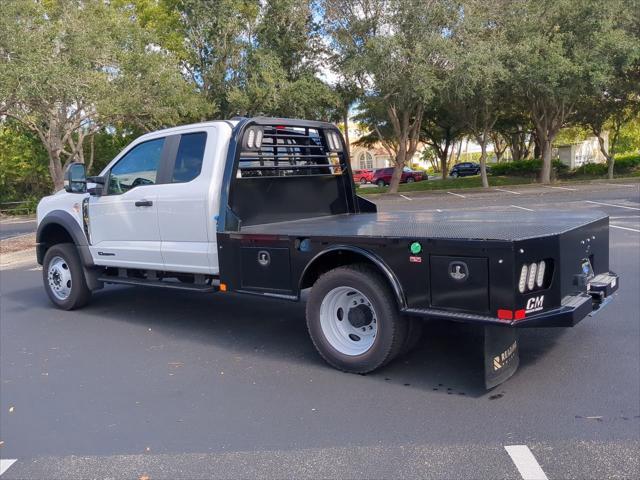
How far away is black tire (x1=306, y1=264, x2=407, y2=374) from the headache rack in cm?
164

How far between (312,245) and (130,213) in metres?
2.74

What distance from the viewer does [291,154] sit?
666 centimetres

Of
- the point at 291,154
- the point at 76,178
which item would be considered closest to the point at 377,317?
the point at 291,154

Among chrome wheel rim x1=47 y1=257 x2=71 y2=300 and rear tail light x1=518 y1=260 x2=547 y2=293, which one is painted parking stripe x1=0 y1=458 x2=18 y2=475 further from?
chrome wheel rim x1=47 y1=257 x2=71 y2=300

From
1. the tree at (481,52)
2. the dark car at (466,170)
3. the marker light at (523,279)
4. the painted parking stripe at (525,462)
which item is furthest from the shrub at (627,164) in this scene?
the painted parking stripe at (525,462)

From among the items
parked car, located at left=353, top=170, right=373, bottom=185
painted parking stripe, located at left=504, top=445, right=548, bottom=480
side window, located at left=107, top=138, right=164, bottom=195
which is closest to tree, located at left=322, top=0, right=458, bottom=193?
side window, located at left=107, top=138, right=164, bottom=195

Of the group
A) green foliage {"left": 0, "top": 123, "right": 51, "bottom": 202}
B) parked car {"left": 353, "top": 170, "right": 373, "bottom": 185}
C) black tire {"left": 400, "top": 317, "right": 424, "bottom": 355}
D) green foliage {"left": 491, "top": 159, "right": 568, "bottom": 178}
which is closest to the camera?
black tire {"left": 400, "top": 317, "right": 424, "bottom": 355}

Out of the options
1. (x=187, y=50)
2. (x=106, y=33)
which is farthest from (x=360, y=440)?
(x=187, y=50)

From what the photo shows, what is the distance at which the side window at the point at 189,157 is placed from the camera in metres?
6.11

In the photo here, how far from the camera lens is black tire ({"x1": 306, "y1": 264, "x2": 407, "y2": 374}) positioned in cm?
463

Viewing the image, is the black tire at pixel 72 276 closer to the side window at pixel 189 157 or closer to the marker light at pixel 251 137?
the side window at pixel 189 157

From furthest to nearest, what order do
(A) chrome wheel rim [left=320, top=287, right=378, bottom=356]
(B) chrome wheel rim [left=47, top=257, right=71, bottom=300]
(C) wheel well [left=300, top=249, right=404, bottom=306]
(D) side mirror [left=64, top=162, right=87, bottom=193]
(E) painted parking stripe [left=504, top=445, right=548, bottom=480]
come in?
1. (B) chrome wheel rim [left=47, top=257, right=71, bottom=300]
2. (D) side mirror [left=64, top=162, right=87, bottom=193]
3. (A) chrome wheel rim [left=320, top=287, right=378, bottom=356]
4. (C) wheel well [left=300, top=249, right=404, bottom=306]
5. (E) painted parking stripe [left=504, top=445, right=548, bottom=480]

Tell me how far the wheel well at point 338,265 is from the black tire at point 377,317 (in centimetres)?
8

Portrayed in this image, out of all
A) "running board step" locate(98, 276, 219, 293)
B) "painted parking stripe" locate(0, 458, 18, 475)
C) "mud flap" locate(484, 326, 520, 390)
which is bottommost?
"painted parking stripe" locate(0, 458, 18, 475)
